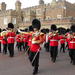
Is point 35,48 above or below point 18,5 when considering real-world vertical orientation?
below

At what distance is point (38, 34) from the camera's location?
746 centimetres

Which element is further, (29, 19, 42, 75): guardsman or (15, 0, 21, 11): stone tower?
(15, 0, 21, 11): stone tower

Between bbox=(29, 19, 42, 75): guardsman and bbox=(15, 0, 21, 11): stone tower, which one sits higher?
bbox=(15, 0, 21, 11): stone tower

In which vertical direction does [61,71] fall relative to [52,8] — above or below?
below

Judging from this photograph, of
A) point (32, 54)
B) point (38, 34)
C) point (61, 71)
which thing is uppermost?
point (38, 34)

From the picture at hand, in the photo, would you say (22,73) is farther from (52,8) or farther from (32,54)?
(52,8)

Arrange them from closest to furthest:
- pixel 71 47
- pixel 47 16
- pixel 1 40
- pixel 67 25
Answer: pixel 71 47
pixel 1 40
pixel 67 25
pixel 47 16

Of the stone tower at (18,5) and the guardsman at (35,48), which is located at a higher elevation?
the stone tower at (18,5)

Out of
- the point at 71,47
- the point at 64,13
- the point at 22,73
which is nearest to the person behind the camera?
the point at 22,73

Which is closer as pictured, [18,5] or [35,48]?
[35,48]

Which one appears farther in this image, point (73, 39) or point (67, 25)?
point (67, 25)

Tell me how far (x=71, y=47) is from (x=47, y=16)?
112 feet

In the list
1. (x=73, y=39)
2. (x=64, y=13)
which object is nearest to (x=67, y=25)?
(x=64, y=13)

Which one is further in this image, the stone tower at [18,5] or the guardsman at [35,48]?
the stone tower at [18,5]
